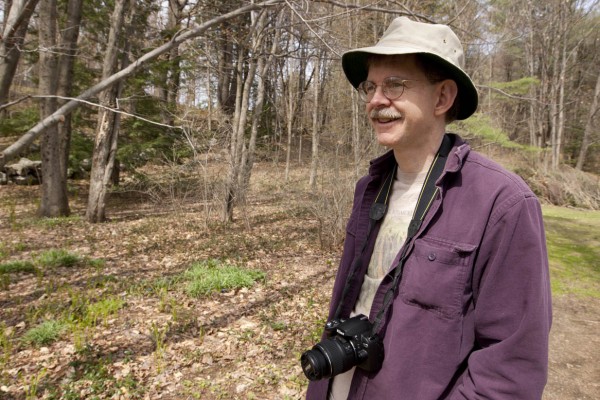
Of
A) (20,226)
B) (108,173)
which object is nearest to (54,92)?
(108,173)

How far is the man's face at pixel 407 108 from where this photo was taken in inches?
51.3

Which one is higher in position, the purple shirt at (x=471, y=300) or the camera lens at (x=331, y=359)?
the purple shirt at (x=471, y=300)

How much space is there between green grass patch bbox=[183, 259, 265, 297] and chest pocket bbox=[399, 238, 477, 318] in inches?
174

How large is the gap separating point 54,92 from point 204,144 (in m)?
4.44

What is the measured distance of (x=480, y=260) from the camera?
3.60ft

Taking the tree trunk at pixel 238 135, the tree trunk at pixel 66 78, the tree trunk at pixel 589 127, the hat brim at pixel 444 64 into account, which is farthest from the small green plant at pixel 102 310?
the tree trunk at pixel 589 127

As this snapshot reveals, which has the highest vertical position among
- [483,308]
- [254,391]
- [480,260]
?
[480,260]

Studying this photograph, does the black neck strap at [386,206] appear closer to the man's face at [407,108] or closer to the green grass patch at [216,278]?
the man's face at [407,108]

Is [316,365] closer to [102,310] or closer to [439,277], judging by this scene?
[439,277]

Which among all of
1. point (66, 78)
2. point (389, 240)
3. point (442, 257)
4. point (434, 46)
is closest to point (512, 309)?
point (442, 257)

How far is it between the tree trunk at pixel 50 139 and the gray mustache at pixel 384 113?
9.44 meters

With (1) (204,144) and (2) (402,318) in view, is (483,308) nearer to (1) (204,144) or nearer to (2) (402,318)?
(2) (402,318)

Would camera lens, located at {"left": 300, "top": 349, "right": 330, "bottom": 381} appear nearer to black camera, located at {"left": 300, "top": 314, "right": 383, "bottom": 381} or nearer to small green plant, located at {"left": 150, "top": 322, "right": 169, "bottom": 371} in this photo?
black camera, located at {"left": 300, "top": 314, "right": 383, "bottom": 381}

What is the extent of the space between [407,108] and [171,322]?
404 cm
